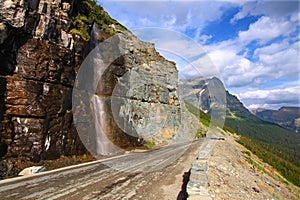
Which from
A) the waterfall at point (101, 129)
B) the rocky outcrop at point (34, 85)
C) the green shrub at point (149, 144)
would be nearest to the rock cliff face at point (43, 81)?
the rocky outcrop at point (34, 85)

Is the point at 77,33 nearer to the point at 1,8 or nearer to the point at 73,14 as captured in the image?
the point at 73,14

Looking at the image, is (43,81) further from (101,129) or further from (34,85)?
(101,129)

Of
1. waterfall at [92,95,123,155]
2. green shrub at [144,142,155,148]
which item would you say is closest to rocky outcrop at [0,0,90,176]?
waterfall at [92,95,123,155]

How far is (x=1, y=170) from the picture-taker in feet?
35.9

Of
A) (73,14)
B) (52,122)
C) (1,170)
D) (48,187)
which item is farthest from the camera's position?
(73,14)

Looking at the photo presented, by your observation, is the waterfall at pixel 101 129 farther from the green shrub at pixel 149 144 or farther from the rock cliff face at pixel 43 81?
the green shrub at pixel 149 144

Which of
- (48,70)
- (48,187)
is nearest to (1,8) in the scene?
(48,70)

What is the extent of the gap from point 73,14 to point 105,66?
6347mm

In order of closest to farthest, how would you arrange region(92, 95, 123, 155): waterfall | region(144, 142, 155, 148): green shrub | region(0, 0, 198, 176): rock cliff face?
region(0, 0, 198, 176): rock cliff face, region(92, 95, 123, 155): waterfall, region(144, 142, 155, 148): green shrub

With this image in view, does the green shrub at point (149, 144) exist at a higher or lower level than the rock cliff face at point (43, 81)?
lower

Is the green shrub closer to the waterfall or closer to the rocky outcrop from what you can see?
the waterfall

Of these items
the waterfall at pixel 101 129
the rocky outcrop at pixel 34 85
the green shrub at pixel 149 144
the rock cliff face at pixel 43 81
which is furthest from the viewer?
the green shrub at pixel 149 144

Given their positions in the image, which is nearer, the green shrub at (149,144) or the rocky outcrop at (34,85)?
the rocky outcrop at (34,85)

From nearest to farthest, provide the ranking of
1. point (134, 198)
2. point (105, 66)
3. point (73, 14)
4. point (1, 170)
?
1. point (134, 198)
2. point (1, 170)
3. point (73, 14)
4. point (105, 66)
